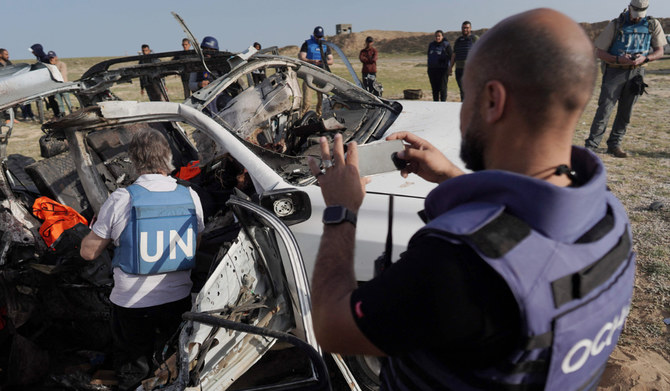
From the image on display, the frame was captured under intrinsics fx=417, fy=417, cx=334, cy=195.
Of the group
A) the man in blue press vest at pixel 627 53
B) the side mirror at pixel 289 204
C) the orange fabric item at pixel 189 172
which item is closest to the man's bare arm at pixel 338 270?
the side mirror at pixel 289 204

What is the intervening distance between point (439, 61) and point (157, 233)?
29.4 feet

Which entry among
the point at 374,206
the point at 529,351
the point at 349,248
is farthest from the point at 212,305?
the point at 529,351

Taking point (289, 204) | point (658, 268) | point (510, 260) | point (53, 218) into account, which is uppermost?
point (510, 260)

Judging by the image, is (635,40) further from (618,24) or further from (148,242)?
(148,242)

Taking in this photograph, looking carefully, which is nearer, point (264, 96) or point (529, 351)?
point (529, 351)

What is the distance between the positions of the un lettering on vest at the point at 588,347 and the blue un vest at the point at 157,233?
197 centimetres

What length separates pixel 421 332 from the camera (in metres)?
0.77

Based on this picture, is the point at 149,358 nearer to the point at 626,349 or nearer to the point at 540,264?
the point at 540,264

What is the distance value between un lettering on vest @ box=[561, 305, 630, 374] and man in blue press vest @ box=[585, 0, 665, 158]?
6003mm

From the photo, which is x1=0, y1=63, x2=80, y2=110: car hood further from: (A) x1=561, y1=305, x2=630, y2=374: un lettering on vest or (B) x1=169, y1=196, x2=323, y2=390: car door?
(A) x1=561, y1=305, x2=630, y2=374: un lettering on vest

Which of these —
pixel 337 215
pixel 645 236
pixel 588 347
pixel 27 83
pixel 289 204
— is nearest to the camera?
pixel 588 347

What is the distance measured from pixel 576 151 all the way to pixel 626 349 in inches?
96.3

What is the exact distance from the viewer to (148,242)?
2219mm

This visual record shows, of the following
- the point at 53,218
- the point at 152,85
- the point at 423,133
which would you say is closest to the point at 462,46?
the point at 423,133
